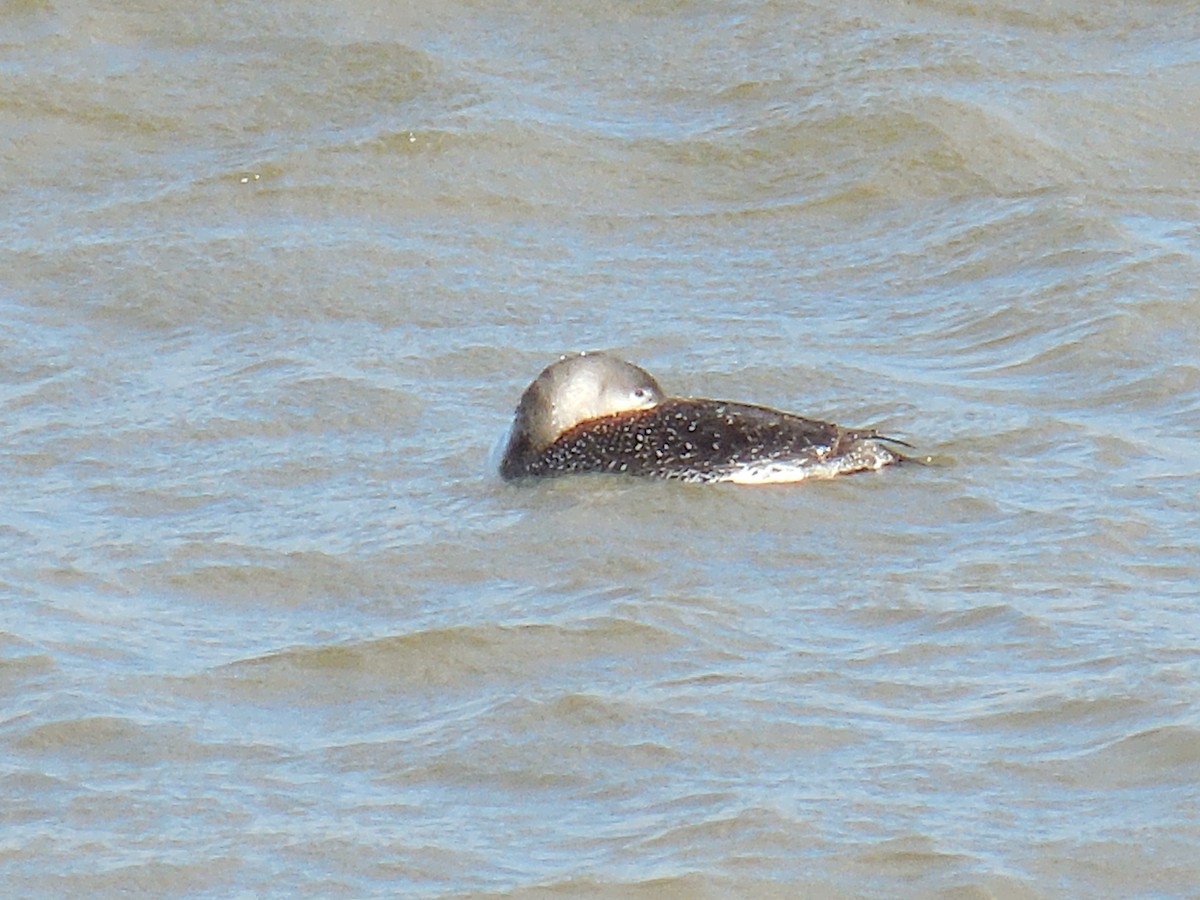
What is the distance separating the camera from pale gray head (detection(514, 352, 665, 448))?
799cm

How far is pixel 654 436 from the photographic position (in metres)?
7.77

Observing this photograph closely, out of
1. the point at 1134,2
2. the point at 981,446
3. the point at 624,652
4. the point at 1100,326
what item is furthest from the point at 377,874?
the point at 1134,2

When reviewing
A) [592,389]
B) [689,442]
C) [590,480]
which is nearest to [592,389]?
[592,389]

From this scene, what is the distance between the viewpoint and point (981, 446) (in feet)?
25.5

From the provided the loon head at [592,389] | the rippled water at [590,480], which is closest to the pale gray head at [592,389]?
the loon head at [592,389]

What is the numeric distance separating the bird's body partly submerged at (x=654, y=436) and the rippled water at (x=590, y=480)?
3.7 inches

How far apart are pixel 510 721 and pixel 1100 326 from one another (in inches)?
138

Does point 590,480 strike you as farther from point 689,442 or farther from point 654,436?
point 689,442

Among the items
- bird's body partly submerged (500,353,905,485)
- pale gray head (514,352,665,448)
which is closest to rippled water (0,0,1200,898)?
bird's body partly submerged (500,353,905,485)

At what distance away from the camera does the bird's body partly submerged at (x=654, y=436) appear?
7.58 meters

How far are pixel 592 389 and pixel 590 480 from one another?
34 cm

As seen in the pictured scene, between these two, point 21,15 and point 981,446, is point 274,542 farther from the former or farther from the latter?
point 21,15

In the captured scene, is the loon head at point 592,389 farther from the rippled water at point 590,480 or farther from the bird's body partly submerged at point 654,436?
the rippled water at point 590,480

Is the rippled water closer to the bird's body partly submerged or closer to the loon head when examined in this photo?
the bird's body partly submerged
